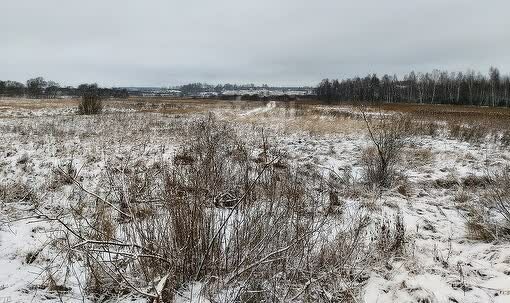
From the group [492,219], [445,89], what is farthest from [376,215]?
[445,89]

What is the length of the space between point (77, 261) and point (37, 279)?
37cm

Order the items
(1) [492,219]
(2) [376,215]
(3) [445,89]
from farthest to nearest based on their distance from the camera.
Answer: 1. (3) [445,89]
2. (2) [376,215]
3. (1) [492,219]

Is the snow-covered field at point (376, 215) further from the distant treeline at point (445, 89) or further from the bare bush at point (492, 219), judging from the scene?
the distant treeline at point (445, 89)

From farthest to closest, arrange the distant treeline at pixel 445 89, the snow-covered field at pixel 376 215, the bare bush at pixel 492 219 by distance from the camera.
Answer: the distant treeline at pixel 445 89, the bare bush at pixel 492 219, the snow-covered field at pixel 376 215

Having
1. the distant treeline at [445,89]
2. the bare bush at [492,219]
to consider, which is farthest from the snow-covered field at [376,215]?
the distant treeline at [445,89]

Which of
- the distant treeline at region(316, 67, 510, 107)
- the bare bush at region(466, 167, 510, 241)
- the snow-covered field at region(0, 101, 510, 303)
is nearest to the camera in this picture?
the snow-covered field at region(0, 101, 510, 303)

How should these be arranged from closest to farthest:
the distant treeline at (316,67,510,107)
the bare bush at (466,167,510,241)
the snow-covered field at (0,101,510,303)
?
the snow-covered field at (0,101,510,303) < the bare bush at (466,167,510,241) < the distant treeline at (316,67,510,107)

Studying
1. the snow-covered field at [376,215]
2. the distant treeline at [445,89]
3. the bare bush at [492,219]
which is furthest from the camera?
the distant treeline at [445,89]

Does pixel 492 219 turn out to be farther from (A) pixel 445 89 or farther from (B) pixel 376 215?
(A) pixel 445 89

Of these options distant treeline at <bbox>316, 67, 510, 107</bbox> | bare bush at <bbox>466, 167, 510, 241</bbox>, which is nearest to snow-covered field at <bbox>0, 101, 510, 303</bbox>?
bare bush at <bbox>466, 167, 510, 241</bbox>

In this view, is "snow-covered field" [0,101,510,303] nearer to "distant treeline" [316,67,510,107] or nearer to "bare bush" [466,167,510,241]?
"bare bush" [466,167,510,241]

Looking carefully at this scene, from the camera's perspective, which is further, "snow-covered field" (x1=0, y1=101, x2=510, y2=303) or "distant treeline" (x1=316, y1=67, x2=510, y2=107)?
"distant treeline" (x1=316, y1=67, x2=510, y2=107)

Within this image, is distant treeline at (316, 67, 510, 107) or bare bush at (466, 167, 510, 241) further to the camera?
distant treeline at (316, 67, 510, 107)

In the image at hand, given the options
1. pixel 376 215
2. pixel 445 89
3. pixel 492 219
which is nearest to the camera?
pixel 492 219
